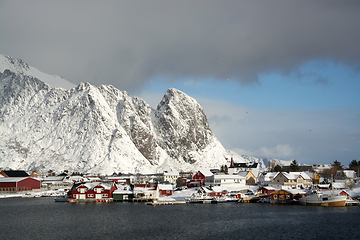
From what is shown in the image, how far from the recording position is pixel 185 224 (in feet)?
170

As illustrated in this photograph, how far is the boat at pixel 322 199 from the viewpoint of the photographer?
73.4 metres

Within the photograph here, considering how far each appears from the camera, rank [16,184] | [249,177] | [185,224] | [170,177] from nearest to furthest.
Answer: [185,224], [16,184], [249,177], [170,177]

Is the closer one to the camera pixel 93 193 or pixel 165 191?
pixel 93 193

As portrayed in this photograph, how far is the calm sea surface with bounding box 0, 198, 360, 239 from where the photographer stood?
144 ft

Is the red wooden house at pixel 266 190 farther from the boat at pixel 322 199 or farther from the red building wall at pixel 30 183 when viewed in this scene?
the red building wall at pixel 30 183

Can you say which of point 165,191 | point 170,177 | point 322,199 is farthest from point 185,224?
point 170,177

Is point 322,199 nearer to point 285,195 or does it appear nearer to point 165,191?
point 285,195

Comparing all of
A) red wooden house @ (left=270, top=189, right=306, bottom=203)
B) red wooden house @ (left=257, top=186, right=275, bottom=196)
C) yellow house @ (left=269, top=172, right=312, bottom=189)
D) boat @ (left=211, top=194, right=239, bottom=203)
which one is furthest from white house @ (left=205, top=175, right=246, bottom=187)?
red wooden house @ (left=270, top=189, right=306, bottom=203)

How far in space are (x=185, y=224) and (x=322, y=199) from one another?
36892 millimetres

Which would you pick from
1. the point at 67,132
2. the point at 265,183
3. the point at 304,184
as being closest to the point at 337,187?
the point at 304,184

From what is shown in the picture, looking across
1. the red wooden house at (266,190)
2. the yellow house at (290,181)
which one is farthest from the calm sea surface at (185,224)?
the yellow house at (290,181)

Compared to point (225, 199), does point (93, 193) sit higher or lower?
higher

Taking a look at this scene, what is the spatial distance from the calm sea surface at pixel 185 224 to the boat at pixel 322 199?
7.67m

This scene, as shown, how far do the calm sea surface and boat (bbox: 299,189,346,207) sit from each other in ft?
25.2
